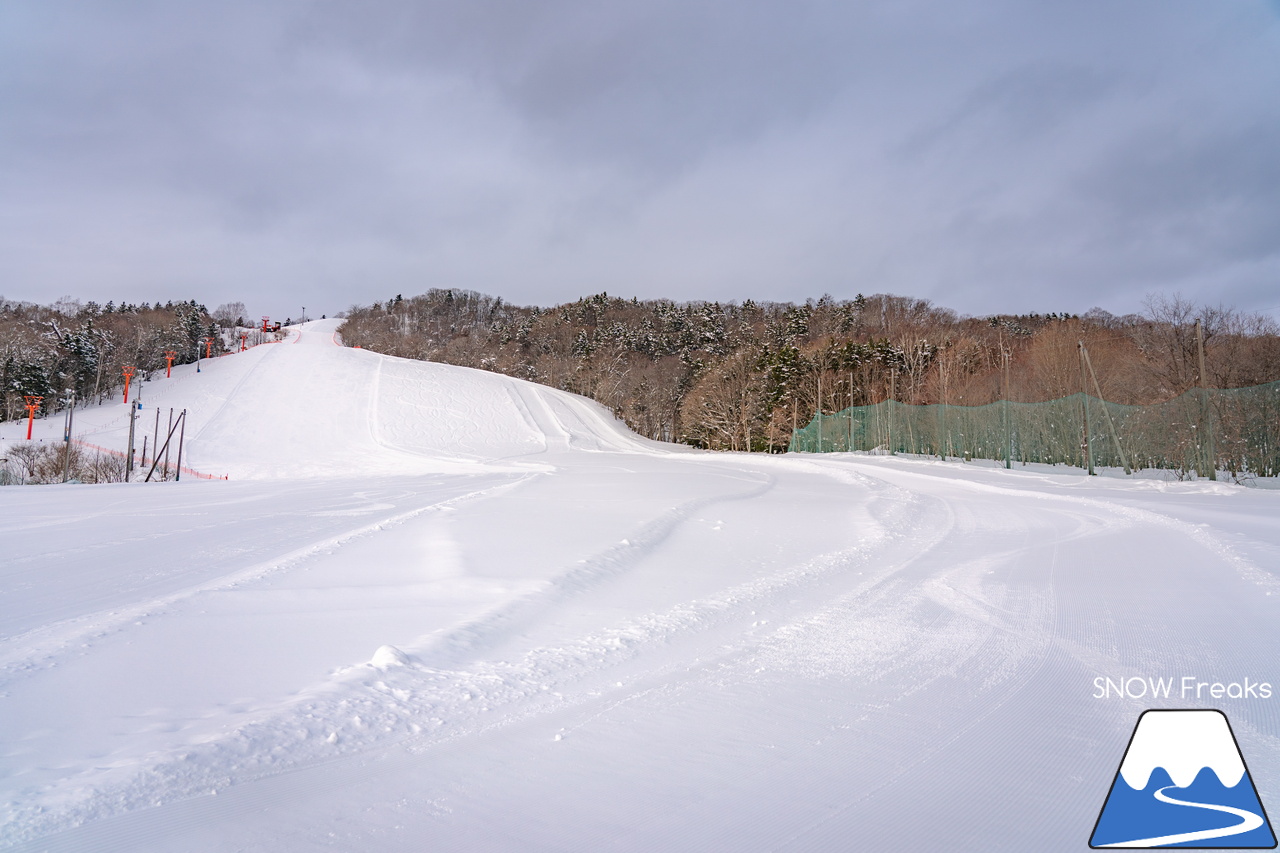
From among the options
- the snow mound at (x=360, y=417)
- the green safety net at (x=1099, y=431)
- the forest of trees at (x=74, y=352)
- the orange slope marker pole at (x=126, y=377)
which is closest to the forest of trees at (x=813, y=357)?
the green safety net at (x=1099, y=431)

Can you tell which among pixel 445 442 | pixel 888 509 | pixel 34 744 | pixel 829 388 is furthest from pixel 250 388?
pixel 34 744

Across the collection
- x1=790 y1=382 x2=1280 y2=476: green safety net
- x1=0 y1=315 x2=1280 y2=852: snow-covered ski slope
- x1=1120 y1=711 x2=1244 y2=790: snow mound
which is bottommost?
x1=0 y1=315 x2=1280 y2=852: snow-covered ski slope

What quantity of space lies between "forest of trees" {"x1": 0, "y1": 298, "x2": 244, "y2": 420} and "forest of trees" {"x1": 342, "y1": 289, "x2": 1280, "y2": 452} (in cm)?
2508

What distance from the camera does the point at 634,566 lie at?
588 centimetres

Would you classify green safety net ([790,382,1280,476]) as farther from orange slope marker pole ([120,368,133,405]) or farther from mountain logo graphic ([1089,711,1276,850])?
orange slope marker pole ([120,368,133,405])

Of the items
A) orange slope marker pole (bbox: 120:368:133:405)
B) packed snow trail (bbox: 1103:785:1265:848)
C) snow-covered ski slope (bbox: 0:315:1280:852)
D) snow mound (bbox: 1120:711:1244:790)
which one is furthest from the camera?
orange slope marker pole (bbox: 120:368:133:405)

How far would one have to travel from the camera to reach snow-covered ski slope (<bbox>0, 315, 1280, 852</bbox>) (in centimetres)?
210

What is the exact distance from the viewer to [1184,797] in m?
2.09

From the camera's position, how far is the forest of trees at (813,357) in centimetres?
2241

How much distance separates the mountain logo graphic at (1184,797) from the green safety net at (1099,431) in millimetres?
16031

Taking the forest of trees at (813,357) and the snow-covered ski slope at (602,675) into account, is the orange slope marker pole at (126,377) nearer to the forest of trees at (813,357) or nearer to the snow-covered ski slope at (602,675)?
the forest of trees at (813,357)

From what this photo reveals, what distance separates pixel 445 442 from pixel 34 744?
32620 mm

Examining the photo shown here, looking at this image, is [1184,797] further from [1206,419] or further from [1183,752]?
[1206,419]

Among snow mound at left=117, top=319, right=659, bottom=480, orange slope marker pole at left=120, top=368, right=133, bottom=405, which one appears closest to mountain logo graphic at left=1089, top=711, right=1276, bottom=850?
snow mound at left=117, top=319, right=659, bottom=480
